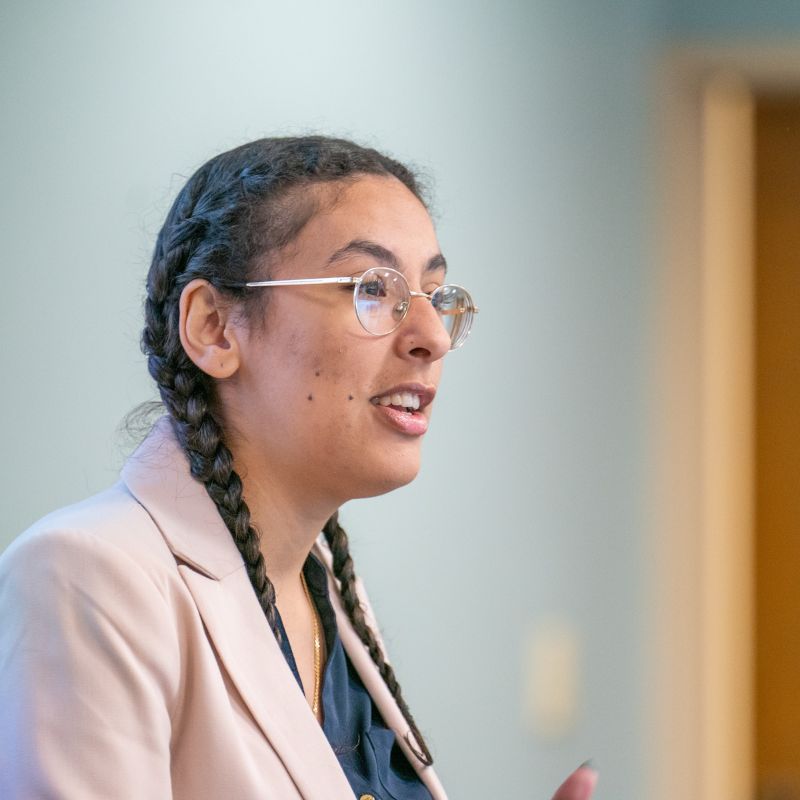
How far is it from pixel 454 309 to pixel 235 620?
50cm

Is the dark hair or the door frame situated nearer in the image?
the dark hair

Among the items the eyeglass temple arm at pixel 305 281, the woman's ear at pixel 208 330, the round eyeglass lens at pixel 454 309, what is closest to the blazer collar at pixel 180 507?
the woman's ear at pixel 208 330

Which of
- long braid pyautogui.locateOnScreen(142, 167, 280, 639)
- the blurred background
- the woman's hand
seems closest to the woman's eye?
long braid pyautogui.locateOnScreen(142, 167, 280, 639)

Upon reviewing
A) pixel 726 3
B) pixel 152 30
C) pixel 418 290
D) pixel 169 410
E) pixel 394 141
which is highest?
pixel 726 3

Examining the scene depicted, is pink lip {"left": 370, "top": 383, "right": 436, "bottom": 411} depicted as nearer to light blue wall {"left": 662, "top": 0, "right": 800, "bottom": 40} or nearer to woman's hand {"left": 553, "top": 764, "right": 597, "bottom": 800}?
woman's hand {"left": 553, "top": 764, "right": 597, "bottom": 800}

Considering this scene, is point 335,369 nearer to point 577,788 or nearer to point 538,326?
point 577,788

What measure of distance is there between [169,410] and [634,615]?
4.30 feet

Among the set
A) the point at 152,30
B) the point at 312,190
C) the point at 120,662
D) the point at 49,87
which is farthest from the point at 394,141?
the point at 120,662

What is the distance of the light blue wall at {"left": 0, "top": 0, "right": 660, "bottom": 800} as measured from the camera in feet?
6.03

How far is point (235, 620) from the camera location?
47.1 inches

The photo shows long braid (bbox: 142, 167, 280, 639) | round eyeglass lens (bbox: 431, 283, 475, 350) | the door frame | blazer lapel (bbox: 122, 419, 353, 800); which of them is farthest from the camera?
the door frame

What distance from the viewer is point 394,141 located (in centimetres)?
207

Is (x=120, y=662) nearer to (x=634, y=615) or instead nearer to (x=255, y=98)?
(x=255, y=98)

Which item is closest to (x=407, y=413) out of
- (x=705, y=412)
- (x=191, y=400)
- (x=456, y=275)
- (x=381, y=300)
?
(x=381, y=300)
